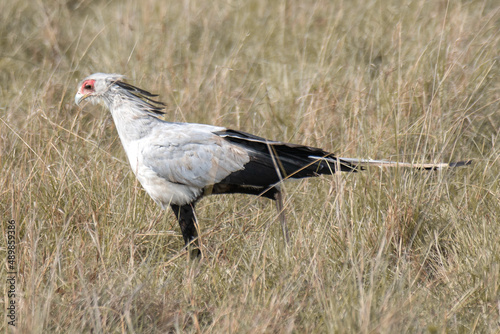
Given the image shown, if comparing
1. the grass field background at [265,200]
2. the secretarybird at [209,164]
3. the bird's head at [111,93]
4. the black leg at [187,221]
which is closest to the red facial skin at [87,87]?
the bird's head at [111,93]

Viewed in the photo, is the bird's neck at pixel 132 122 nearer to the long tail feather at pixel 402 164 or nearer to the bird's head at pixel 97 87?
the bird's head at pixel 97 87

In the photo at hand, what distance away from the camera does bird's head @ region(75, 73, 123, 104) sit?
174 inches

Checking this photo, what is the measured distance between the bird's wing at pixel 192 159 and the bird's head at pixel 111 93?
0.38 metres

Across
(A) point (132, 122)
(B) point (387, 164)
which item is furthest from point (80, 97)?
(B) point (387, 164)

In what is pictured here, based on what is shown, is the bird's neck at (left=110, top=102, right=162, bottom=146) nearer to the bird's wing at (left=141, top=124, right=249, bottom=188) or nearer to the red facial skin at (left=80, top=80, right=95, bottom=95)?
the bird's wing at (left=141, top=124, right=249, bottom=188)

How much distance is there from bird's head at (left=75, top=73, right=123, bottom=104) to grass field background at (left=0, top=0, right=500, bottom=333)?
148 mm

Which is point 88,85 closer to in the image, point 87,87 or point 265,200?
point 87,87

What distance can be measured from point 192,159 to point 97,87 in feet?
3.02

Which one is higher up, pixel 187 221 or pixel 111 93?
pixel 111 93

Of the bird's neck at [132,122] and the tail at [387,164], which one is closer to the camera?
the tail at [387,164]

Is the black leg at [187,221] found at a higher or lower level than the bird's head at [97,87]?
lower

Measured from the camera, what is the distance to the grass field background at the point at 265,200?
3.00 meters

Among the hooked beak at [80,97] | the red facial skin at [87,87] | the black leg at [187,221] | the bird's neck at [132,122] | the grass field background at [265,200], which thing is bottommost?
the black leg at [187,221]

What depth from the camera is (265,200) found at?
464 centimetres
